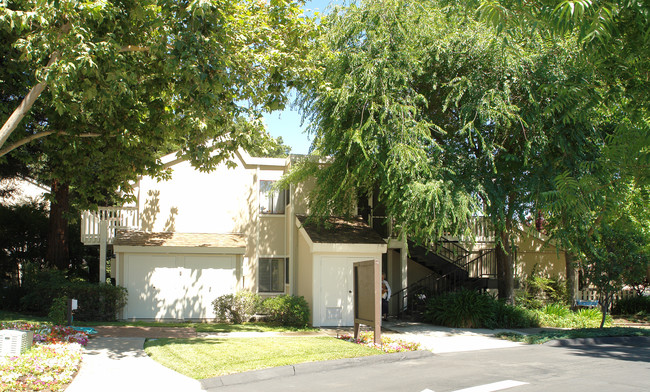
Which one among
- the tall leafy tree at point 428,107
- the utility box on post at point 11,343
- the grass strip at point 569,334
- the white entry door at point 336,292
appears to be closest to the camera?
the utility box on post at point 11,343

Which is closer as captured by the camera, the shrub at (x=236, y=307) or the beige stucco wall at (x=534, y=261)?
the shrub at (x=236, y=307)

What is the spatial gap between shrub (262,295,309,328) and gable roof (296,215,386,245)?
2.13 meters

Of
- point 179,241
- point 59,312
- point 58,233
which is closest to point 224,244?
point 179,241

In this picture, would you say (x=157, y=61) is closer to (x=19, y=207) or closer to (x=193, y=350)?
(x=193, y=350)

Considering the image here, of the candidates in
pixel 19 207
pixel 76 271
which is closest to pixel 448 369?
pixel 76 271

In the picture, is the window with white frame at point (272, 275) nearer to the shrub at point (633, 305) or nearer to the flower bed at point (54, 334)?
the flower bed at point (54, 334)

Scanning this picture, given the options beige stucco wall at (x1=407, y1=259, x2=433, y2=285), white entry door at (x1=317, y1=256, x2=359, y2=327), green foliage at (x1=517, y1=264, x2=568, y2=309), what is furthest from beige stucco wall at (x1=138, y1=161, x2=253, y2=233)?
green foliage at (x1=517, y1=264, x2=568, y2=309)

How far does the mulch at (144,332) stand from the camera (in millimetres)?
14340

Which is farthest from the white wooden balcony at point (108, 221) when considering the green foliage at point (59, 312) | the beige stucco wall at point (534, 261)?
the beige stucco wall at point (534, 261)

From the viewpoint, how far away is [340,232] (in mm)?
19266

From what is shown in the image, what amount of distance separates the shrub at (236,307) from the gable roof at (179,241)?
5.38ft

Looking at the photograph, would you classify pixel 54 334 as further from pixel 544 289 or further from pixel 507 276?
pixel 544 289

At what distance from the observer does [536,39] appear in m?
15.8

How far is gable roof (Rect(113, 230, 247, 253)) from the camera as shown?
18.7 meters
